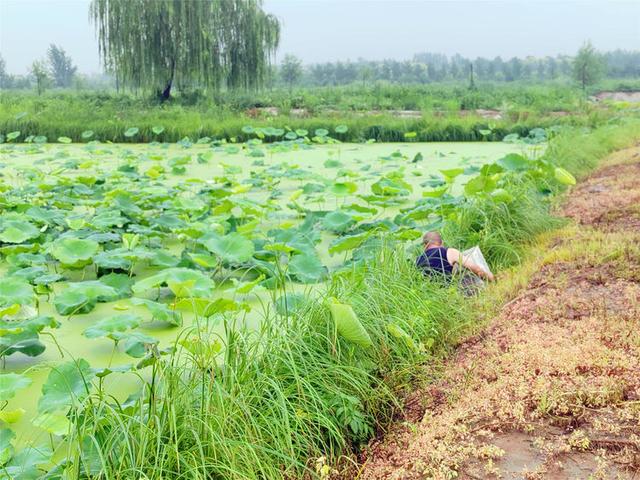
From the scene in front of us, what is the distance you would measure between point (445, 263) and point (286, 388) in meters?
1.23

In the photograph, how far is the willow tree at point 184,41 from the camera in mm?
11938

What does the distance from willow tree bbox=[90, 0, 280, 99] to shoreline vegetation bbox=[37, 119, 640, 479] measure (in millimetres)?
10545

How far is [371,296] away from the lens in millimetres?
2199

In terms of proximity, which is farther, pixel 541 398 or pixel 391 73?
pixel 391 73

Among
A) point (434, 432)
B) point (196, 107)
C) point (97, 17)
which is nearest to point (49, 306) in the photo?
point (434, 432)

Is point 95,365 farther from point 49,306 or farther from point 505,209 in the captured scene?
point 505,209

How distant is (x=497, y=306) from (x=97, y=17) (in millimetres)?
11344

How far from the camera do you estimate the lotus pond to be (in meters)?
1.98

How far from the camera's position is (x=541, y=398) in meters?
1.64

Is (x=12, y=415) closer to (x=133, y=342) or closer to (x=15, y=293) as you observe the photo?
(x=133, y=342)

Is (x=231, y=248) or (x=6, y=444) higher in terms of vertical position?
(x=231, y=248)

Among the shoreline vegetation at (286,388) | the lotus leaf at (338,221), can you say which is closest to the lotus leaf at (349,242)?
the shoreline vegetation at (286,388)

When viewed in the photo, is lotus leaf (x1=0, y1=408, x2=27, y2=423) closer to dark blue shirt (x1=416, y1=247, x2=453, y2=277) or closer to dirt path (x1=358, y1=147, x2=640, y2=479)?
dirt path (x1=358, y1=147, x2=640, y2=479)

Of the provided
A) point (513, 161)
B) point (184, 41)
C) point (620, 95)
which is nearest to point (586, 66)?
point (620, 95)
